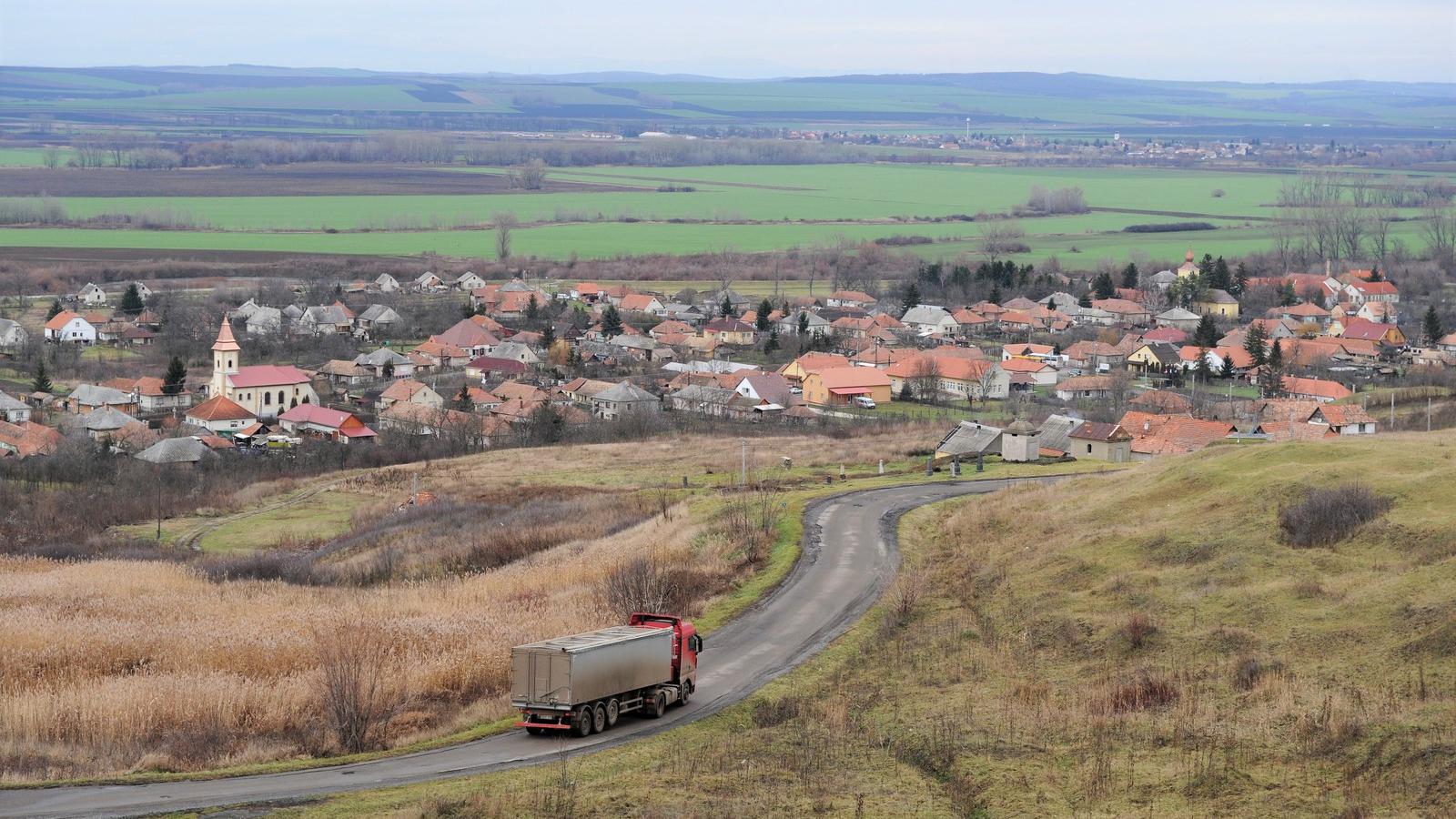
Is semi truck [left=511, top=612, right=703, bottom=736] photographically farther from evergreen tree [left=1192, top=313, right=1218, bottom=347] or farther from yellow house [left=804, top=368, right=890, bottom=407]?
evergreen tree [left=1192, top=313, right=1218, bottom=347]

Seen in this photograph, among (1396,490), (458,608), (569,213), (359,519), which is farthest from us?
(569,213)

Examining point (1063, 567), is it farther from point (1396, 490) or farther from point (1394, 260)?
point (1394, 260)

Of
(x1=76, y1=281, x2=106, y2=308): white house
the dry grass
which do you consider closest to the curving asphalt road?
the dry grass

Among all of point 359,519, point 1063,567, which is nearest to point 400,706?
point 1063,567

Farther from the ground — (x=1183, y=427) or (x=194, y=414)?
(x=1183, y=427)

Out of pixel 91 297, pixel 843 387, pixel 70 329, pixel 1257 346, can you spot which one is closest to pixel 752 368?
pixel 843 387

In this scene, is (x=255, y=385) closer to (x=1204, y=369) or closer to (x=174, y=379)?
(x=174, y=379)
